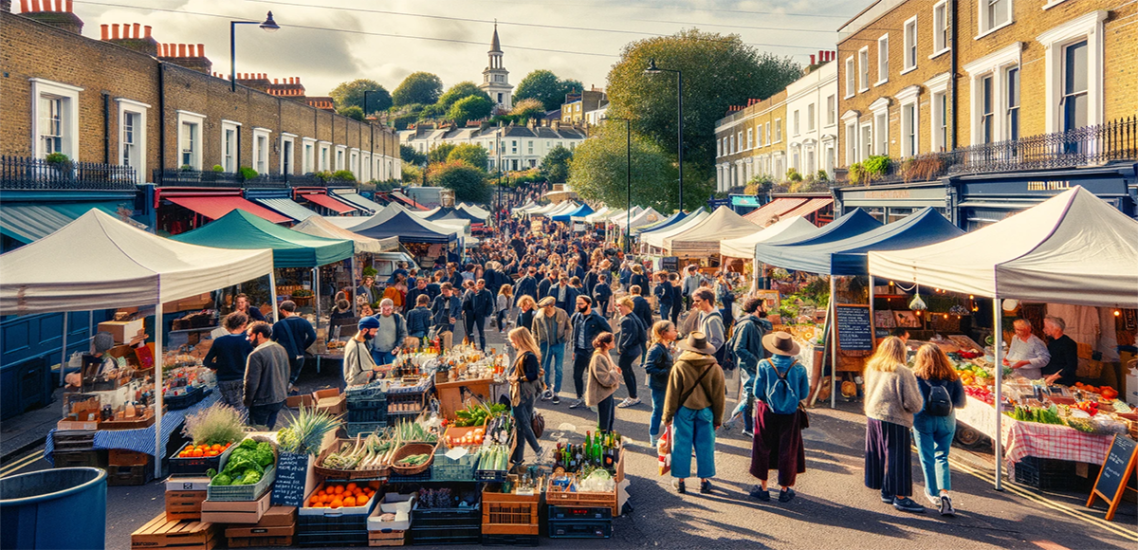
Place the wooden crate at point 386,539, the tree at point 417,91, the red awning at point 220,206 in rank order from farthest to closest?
the tree at point 417,91 < the red awning at point 220,206 < the wooden crate at point 386,539

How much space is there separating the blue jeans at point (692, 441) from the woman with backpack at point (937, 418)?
6.12 feet

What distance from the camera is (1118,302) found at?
7012 mm

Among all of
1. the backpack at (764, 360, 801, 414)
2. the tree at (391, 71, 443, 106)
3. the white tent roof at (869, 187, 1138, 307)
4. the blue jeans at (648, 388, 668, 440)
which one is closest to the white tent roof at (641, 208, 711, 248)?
the white tent roof at (869, 187, 1138, 307)

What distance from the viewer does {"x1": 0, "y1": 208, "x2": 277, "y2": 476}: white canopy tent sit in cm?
784

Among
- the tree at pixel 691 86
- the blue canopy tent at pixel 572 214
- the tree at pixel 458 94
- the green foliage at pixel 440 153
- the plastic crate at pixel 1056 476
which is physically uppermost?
the tree at pixel 458 94

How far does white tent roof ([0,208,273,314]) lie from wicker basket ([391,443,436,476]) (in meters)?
3.40

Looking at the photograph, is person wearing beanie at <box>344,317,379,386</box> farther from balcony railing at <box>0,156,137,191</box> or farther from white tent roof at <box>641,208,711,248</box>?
white tent roof at <box>641,208,711,248</box>

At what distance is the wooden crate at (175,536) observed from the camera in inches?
239

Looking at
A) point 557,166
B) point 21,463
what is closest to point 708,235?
point 21,463

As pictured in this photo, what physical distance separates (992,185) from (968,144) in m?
3.29

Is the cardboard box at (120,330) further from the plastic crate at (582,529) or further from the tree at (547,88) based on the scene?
the tree at (547,88)

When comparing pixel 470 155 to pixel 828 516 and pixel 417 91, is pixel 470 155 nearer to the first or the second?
pixel 417 91

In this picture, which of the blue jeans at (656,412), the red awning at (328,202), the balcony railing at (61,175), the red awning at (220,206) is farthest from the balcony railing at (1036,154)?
the red awning at (328,202)

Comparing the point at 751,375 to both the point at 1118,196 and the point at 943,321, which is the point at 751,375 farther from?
the point at 1118,196
